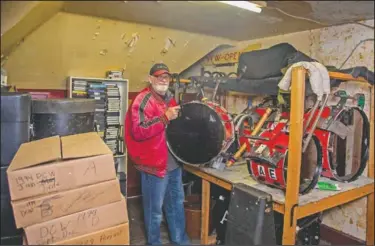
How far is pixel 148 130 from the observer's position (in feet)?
4.17

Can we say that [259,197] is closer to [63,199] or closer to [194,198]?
[194,198]

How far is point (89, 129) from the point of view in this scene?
98cm

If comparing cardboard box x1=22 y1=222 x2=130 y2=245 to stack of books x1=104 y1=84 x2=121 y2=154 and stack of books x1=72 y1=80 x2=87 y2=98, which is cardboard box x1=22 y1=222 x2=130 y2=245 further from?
stack of books x1=72 y1=80 x2=87 y2=98

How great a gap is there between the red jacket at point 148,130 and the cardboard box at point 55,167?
0.86ft

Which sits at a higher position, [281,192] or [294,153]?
[294,153]

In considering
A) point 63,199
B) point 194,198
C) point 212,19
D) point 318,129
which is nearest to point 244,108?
point 318,129

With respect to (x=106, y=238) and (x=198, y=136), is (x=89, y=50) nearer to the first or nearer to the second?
(x=106, y=238)

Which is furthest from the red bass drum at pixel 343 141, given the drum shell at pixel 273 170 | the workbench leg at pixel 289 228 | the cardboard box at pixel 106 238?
the cardboard box at pixel 106 238

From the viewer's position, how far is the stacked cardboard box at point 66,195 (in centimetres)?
76

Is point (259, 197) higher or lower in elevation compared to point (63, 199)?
lower

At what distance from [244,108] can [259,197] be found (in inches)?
22.3

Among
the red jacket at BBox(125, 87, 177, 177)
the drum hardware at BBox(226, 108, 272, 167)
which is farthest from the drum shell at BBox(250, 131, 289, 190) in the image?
the red jacket at BBox(125, 87, 177, 177)

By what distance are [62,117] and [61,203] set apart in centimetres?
28

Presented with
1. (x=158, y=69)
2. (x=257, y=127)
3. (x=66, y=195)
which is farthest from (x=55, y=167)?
(x=257, y=127)
